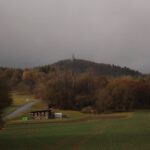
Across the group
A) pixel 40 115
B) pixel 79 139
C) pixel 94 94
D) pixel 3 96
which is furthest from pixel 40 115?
pixel 79 139

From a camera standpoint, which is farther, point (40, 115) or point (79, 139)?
point (40, 115)

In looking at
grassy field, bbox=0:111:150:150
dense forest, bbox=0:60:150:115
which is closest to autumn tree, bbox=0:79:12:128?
grassy field, bbox=0:111:150:150

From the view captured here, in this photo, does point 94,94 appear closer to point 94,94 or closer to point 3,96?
point 94,94

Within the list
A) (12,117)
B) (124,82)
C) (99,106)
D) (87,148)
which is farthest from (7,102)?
(124,82)

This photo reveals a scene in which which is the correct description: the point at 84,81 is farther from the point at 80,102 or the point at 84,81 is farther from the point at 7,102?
the point at 7,102

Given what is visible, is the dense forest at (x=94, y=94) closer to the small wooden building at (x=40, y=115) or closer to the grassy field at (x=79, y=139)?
the small wooden building at (x=40, y=115)

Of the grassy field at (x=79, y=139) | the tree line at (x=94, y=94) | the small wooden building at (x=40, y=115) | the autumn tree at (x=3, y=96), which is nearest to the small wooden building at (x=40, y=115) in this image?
the small wooden building at (x=40, y=115)

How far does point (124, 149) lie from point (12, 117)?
268 feet

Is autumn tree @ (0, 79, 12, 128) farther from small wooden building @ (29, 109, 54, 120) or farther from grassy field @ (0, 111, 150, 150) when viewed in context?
small wooden building @ (29, 109, 54, 120)

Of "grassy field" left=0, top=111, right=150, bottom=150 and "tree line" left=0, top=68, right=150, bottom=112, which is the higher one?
"tree line" left=0, top=68, right=150, bottom=112

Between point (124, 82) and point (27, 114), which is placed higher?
point (124, 82)

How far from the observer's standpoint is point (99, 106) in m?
147

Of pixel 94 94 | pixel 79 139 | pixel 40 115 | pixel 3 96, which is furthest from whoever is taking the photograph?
pixel 94 94

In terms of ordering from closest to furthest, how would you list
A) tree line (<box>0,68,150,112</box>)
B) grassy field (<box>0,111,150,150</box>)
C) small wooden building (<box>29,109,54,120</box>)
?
grassy field (<box>0,111,150,150</box>) → small wooden building (<box>29,109,54,120</box>) → tree line (<box>0,68,150,112</box>)
